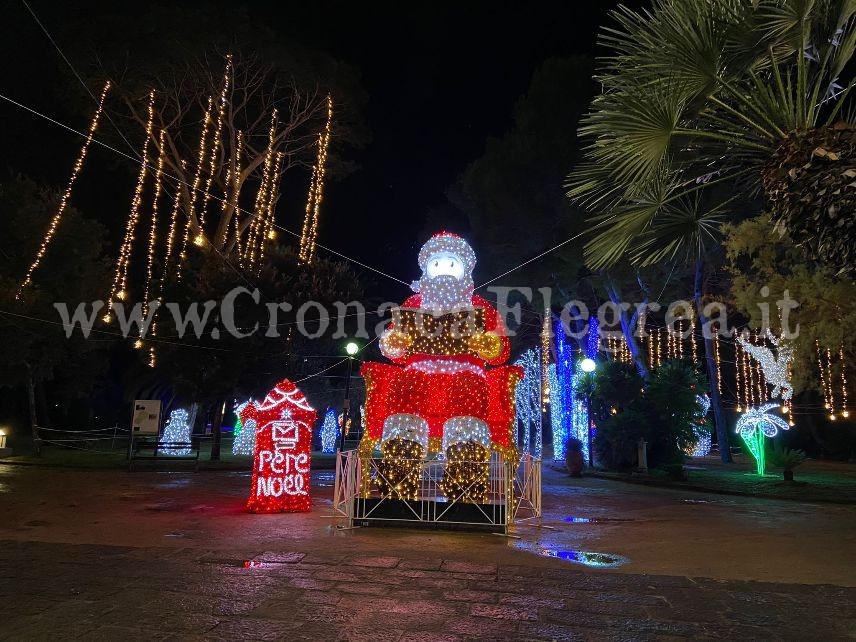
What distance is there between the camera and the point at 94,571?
4855 millimetres

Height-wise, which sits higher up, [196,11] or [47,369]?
[196,11]

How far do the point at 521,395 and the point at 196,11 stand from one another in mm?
17682

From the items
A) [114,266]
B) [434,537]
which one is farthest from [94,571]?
[114,266]

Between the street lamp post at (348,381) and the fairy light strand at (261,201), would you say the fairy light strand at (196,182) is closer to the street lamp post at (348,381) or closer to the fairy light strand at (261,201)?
the fairy light strand at (261,201)

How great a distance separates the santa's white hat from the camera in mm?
8039

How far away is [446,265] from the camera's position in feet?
26.3

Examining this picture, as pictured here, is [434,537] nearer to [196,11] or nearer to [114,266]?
[196,11]

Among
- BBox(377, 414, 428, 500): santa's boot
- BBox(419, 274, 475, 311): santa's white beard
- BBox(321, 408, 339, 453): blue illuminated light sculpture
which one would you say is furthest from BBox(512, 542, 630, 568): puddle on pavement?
BBox(321, 408, 339, 453): blue illuminated light sculpture

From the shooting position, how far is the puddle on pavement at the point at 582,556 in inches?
219

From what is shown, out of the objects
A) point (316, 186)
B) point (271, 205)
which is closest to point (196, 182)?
point (271, 205)

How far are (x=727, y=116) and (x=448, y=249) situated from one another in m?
3.74

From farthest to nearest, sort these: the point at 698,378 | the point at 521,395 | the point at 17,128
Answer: the point at 521,395
the point at 17,128
the point at 698,378

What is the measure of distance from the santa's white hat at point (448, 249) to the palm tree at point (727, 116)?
2.82 metres

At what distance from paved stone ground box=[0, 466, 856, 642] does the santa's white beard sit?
114 inches
